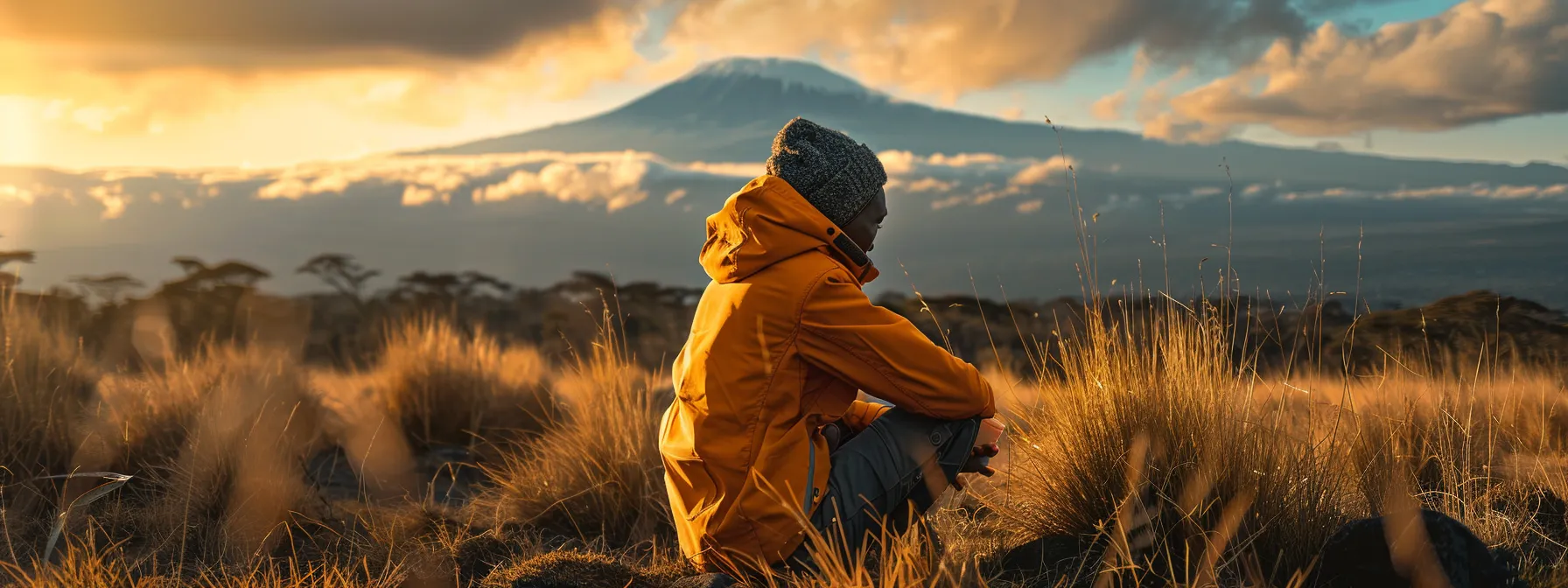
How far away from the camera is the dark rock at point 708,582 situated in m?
2.64

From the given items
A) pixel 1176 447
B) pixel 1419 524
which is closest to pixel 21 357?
pixel 1176 447

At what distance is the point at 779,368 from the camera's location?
252cm

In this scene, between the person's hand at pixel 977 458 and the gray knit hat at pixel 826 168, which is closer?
the gray knit hat at pixel 826 168

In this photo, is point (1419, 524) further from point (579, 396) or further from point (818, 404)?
point (579, 396)

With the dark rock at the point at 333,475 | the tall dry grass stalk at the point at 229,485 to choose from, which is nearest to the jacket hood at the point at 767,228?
the tall dry grass stalk at the point at 229,485

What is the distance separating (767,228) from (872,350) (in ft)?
1.30

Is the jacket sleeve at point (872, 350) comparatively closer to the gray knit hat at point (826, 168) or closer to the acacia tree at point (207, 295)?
the gray knit hat at point (826, 168)

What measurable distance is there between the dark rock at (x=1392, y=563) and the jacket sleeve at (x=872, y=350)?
110 centimetres

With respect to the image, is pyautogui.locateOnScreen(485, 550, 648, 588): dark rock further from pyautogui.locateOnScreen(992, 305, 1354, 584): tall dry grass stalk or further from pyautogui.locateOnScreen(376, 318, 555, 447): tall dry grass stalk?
pyautogui.locateOnScreen(376, 318, 555, 447): tall dry grass stalk

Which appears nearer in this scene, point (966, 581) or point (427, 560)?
point (966, 581)

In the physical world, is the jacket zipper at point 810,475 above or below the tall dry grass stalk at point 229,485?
above

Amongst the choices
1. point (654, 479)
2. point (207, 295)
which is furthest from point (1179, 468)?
point (207, 295)

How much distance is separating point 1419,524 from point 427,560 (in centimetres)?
291

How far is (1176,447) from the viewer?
2887mm
